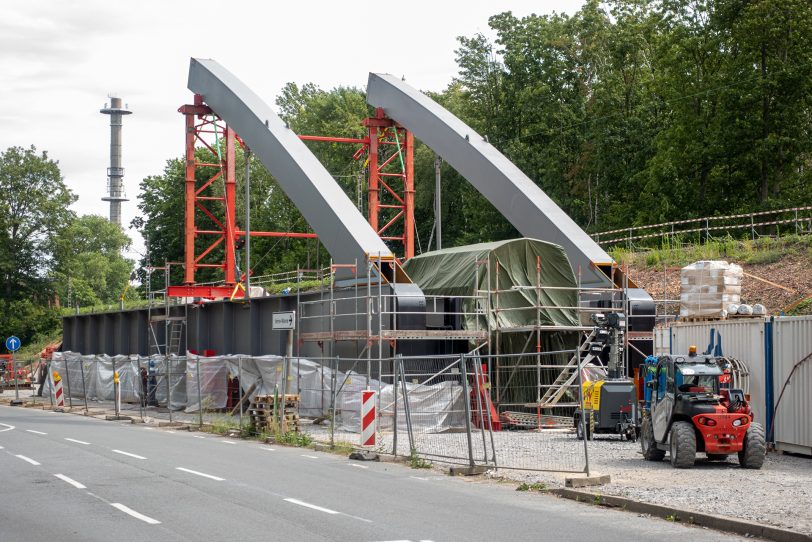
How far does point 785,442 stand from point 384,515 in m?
10.9

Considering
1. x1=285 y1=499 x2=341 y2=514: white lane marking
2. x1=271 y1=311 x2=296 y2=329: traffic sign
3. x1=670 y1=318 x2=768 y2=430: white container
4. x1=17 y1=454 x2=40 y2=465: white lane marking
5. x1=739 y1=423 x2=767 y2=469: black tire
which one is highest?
x1=271 y1=311 x2=296 y2=329: traffic sign

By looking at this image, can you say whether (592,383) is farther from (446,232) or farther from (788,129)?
(446,232)

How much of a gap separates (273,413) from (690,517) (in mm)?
14647

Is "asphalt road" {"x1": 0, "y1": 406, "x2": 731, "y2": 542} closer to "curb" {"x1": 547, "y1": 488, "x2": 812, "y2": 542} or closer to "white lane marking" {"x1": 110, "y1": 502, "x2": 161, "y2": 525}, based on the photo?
→ "white lane marking" {"x1": 110, "y1": 502, "x2": 161, "y2": 525}

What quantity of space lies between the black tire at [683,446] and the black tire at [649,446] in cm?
123

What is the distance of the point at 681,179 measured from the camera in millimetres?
53000

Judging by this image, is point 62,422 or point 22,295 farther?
point 22,295

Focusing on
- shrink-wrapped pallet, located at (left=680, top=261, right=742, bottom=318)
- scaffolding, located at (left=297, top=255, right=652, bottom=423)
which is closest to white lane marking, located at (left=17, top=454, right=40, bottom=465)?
scaffolding, located at (left=297, top=255, right=652, bottom=423)

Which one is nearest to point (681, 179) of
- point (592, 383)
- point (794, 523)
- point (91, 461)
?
point (592, 383)

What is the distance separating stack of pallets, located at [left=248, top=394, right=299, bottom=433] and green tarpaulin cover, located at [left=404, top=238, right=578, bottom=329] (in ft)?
21.3

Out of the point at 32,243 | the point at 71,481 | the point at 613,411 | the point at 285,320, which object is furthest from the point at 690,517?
the point at 32,243

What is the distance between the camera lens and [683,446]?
57.3 feet

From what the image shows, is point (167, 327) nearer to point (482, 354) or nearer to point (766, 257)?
point (482, 354)

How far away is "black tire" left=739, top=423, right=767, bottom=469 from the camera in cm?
1750
